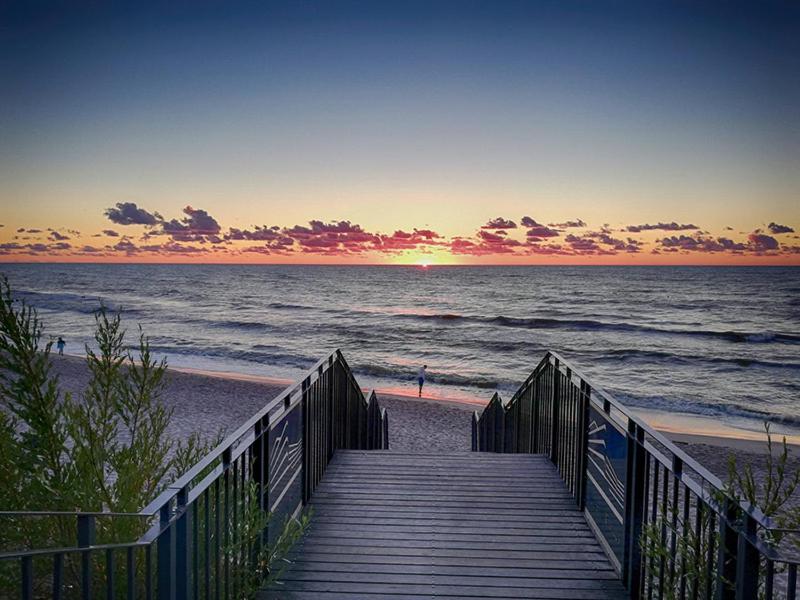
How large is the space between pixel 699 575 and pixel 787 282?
98.3 metres

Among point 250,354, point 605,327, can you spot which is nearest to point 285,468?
point 250,354

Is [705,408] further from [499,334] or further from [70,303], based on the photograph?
[70,303]

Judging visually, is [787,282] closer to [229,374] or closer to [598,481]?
[229,374]

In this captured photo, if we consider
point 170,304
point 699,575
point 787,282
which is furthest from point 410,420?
point 787,282

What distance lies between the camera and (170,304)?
62594 mm

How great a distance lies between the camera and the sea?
85.2ft

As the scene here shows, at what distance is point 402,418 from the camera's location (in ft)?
60.8

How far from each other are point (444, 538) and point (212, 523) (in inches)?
70.5

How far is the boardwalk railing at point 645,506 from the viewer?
2.19 m

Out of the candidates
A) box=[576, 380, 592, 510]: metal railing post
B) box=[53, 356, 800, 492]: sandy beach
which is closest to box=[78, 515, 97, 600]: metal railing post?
box=[576, 380, 592, 510]: metal railing post

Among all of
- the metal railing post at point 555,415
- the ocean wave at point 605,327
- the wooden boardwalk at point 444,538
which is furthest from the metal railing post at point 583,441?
the ocean wave at point 605,327

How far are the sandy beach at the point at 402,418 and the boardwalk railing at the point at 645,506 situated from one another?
6.92 metres

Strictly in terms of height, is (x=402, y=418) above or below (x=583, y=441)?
below

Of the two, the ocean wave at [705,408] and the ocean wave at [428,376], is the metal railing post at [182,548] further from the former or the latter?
the ocean wave at [428,376]
